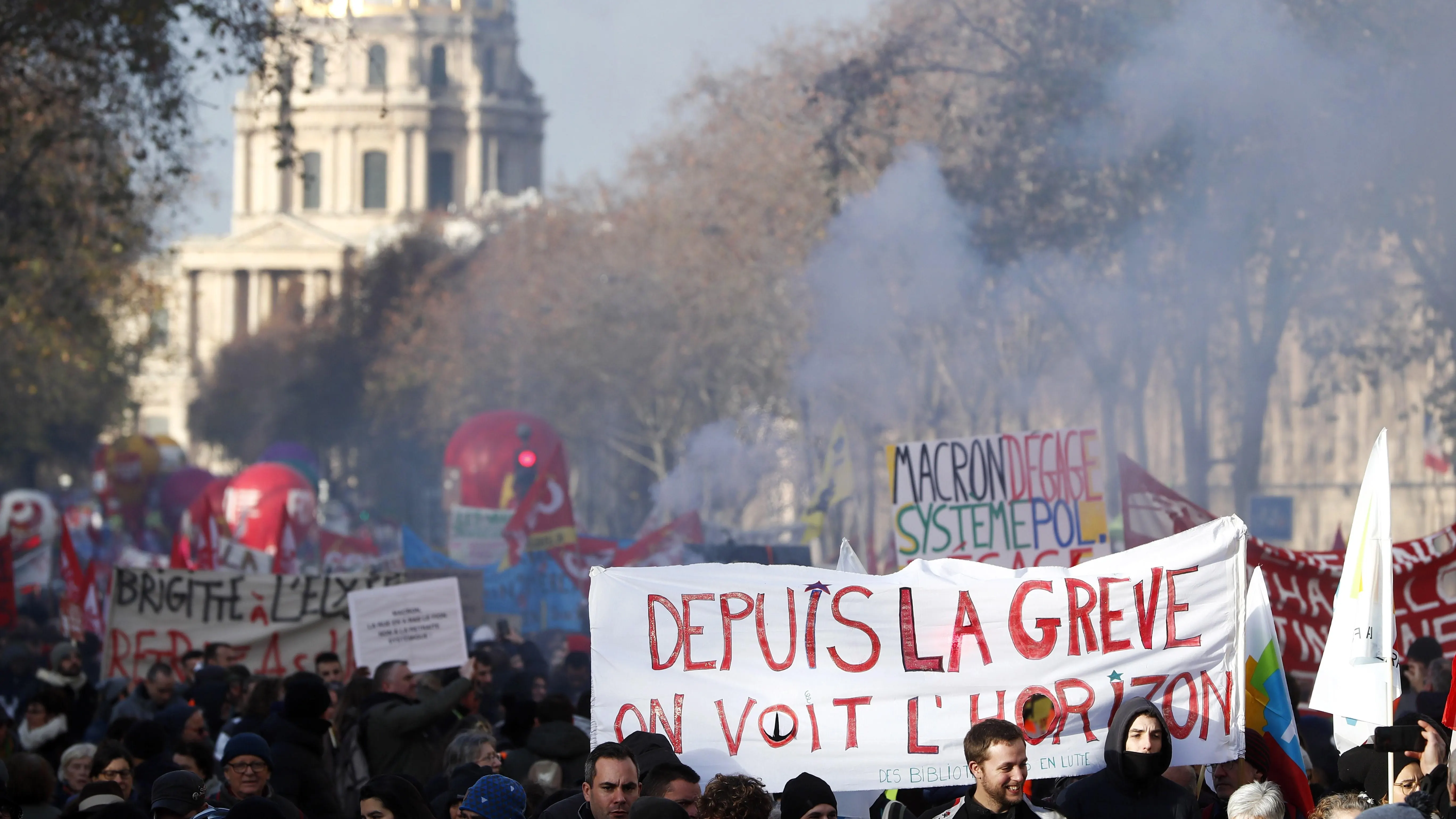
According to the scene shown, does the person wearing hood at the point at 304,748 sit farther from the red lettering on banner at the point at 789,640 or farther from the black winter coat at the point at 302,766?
the red lettering on banner at the point at 789,640

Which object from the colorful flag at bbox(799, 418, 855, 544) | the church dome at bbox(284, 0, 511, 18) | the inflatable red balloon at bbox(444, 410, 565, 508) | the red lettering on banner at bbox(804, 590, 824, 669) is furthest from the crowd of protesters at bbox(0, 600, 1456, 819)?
the church dome at bbox(284, 0, 511, 18)

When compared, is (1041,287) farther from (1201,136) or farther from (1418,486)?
(1418,486)

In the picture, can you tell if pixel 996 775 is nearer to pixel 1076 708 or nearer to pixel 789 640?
pixel 1076 708

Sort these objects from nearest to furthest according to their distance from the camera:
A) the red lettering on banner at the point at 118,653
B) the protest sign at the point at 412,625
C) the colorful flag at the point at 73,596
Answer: the protest sign at the point at 412,625, the red lettering on banner at the point at 118,653, the colorful flag at the point at 73,596

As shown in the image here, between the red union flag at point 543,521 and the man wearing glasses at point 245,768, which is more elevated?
the red union flag at point 543,521

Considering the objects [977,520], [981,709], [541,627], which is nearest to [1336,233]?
[541,627]

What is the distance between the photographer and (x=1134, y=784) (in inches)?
209

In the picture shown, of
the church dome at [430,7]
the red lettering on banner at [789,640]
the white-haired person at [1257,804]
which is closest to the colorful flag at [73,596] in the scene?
the red lettering on banner at [789,640]

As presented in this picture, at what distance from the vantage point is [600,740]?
6016 mm

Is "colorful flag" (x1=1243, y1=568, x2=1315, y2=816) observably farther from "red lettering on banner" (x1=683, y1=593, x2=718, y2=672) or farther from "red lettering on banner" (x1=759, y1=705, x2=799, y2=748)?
"red lettering on banner" (x1=683, y1=593, x2=718, y2=672)

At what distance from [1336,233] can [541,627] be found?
824 centimetres

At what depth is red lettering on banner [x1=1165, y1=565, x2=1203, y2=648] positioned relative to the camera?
5.87m

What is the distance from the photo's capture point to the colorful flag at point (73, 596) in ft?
48.8

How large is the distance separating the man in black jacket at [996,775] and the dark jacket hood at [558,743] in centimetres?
229
